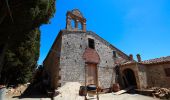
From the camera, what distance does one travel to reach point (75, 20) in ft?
52.9

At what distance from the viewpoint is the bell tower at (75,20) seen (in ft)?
50.6

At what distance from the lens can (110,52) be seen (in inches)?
712

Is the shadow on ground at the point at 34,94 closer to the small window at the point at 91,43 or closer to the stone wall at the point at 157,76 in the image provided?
the small window at the point at 91,43

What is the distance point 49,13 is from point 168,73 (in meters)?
14.3

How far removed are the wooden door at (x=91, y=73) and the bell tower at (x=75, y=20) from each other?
4532 mm

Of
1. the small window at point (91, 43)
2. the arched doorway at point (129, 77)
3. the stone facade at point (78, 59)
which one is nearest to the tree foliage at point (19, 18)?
the stone facade at point (78, 59)

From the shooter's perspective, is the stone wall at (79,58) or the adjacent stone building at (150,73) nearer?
the stone wall at (79,58)

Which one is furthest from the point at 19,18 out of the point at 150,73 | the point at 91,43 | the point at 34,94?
the point at 150,73

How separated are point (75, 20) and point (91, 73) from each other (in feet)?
21.2

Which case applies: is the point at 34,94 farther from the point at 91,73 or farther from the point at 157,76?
the point at 157,76

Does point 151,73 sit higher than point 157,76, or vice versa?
point 151,73

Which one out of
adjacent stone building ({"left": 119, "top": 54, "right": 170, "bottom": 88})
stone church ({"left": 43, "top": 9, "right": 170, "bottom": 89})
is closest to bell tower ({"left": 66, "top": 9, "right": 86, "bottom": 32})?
stone church ({"left": 43, "top": 9, "right": 170, "bottom": 89})

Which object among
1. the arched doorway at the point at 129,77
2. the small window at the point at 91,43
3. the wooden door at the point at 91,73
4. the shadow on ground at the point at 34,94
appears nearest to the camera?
the shadow on ground at the point at 34,94

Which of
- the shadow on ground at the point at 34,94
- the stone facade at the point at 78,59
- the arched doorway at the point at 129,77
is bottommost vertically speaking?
the shadow on ground at the point at 34,94
